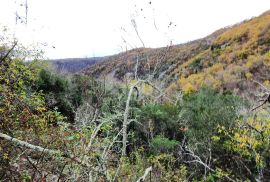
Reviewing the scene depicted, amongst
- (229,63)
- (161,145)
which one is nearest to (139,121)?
(161,145)

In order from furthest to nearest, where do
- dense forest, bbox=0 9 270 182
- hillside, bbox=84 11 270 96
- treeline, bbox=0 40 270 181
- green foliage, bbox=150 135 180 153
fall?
1. hillside, bbox=84 11 270 96
2. green foliage, bbox=150 135 180 153
3. treeline, bbox=0 40 270 181
4. dense forest, bbox=0 9 270 182

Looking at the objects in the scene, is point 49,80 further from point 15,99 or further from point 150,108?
point 15,99

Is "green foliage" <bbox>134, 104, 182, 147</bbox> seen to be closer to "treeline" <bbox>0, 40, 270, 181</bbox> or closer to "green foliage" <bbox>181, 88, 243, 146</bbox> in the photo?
"treeline" <bbox>0, 40, 270, 181</bbox>

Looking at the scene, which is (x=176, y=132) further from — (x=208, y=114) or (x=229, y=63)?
(x=229, y=63)

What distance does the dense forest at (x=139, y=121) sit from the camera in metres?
6.64

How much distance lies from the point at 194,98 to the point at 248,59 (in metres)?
26.6

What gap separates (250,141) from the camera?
43.2 feet

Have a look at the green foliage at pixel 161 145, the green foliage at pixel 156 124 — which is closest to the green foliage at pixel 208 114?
the green foliage at pixel 156 124

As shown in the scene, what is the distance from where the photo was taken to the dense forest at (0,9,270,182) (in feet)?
21.8

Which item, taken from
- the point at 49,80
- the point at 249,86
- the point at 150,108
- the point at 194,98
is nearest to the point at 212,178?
the point at 150,108

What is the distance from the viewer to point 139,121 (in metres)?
22.7

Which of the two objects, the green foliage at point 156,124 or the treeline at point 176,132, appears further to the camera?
the green foliage at point 156,124

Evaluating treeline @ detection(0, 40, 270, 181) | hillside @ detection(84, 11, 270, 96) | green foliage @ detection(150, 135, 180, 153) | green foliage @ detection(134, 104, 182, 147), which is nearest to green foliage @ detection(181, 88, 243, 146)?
treeline @ detection(0, 40, 270, 181)

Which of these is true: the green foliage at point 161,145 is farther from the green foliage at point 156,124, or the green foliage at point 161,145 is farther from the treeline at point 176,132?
the green foliage at point 156,124
